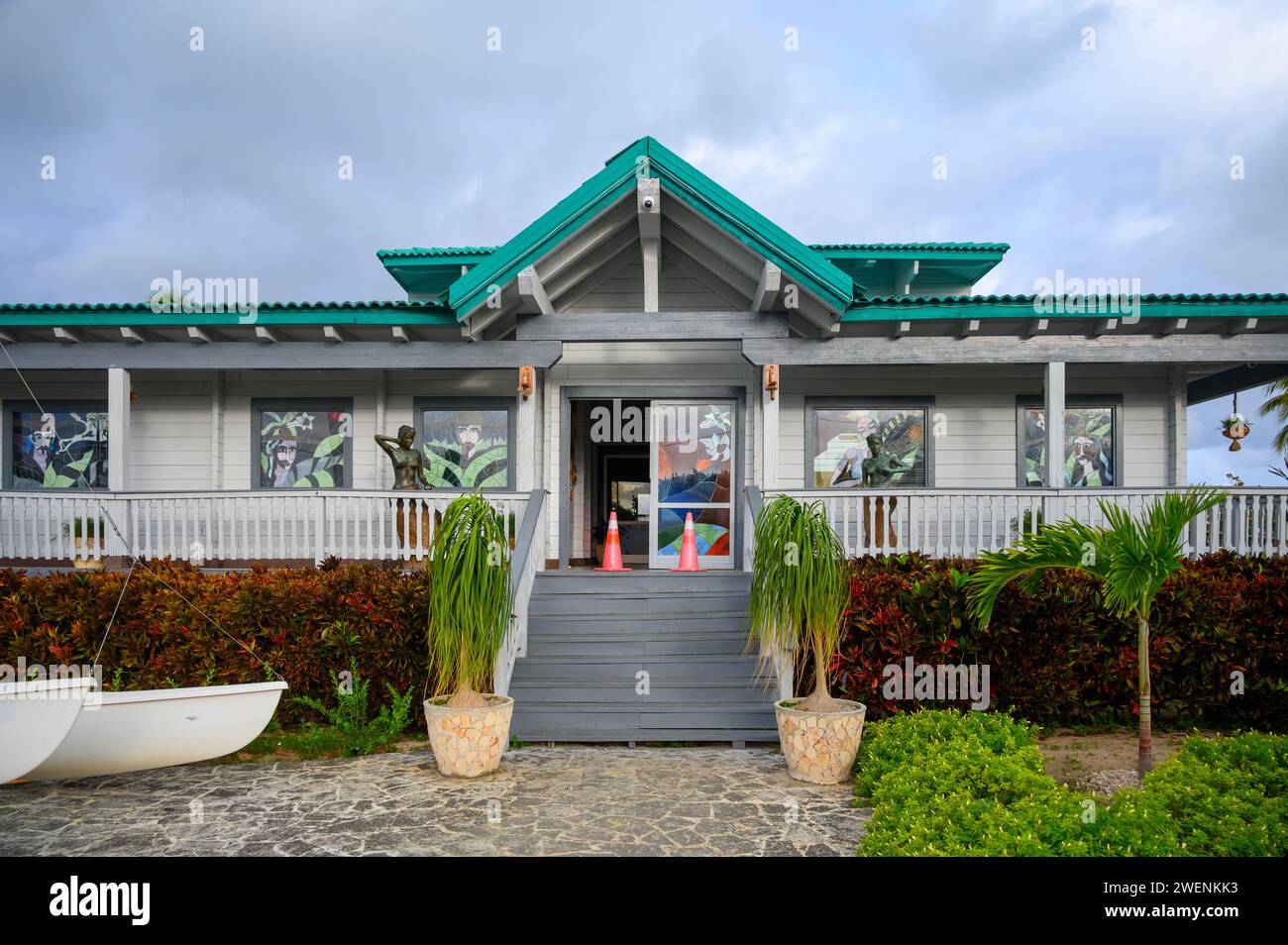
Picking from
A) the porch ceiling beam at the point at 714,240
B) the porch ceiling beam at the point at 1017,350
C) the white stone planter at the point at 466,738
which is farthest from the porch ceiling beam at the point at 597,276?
the white stone planter at the point at 466,738

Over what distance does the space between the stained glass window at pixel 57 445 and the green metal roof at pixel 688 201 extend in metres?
6.61

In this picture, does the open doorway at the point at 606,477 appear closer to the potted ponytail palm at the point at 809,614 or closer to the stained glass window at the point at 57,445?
the potted ponytail palm at the point at 809,614

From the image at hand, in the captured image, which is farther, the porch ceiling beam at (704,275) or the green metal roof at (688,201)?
the porch ceiling beam at (704,275)

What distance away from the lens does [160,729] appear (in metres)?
5.46

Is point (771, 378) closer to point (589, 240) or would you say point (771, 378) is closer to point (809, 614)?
point (589, 240)

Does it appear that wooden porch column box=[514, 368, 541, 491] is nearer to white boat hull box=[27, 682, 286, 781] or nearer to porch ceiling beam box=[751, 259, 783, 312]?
porch ceiling beam box=[751, 259, 783, 312]

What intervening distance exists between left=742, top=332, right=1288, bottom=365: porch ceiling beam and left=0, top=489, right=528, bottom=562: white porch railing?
3.63 metres

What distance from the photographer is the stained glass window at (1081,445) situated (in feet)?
36.0

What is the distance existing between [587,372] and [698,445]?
1825mm

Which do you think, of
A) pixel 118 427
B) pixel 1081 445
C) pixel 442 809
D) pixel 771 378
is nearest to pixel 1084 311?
pixel 1081 445

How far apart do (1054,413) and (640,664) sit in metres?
5.82

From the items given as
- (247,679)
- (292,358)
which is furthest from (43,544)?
(247,679)

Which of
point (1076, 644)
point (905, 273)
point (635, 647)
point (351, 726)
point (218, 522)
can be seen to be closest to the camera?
point (351, 726)
